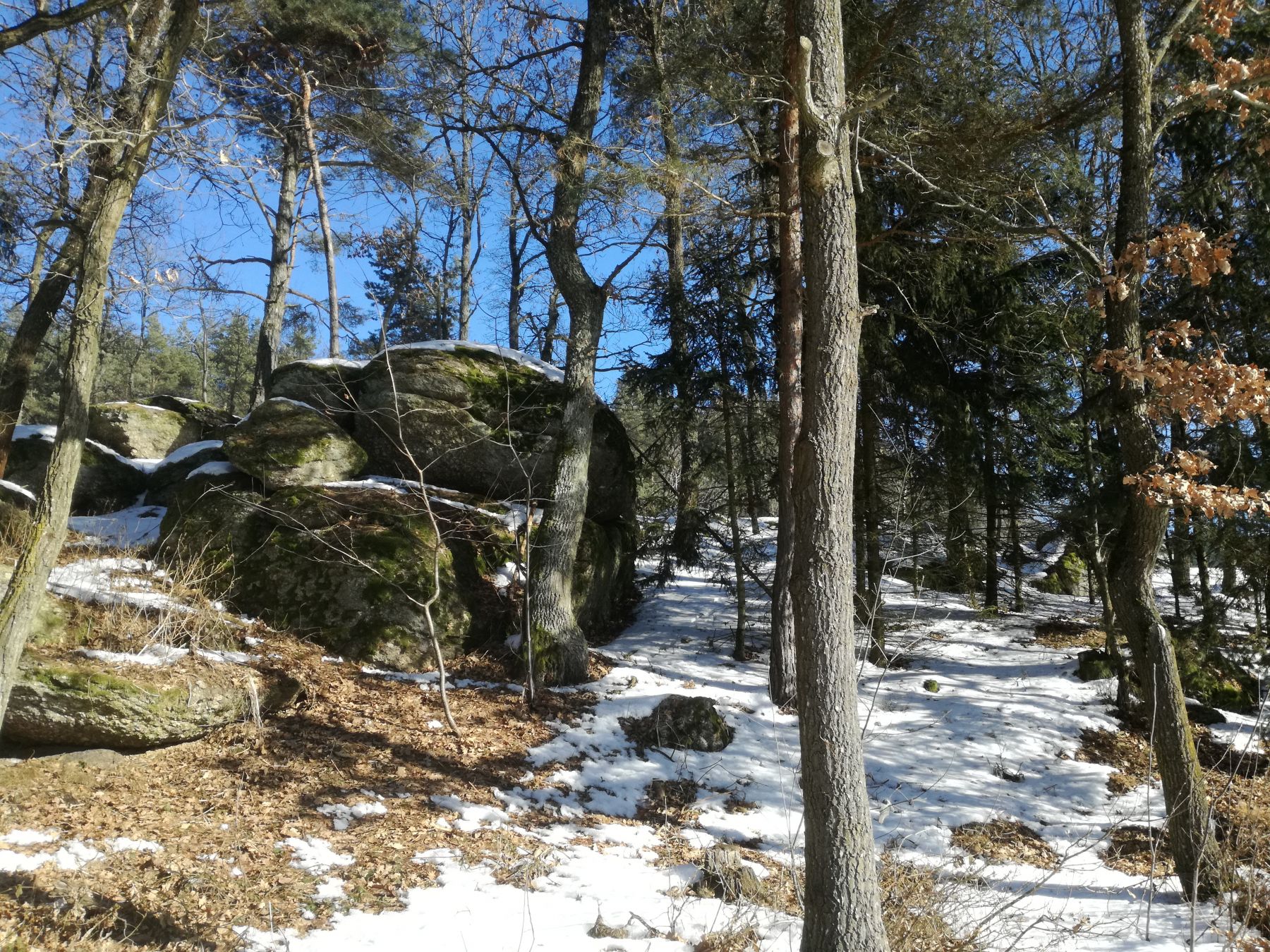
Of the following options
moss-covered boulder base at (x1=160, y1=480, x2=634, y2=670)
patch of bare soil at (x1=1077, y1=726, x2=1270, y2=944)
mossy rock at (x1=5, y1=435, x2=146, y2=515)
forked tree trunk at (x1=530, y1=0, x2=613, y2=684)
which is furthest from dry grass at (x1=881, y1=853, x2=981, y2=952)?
mossy rock at (x1=5, y1=435, x2=146, y2=515)

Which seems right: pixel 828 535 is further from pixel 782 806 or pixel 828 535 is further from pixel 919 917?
pixel 782 806

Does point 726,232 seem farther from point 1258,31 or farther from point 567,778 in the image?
point 567,778

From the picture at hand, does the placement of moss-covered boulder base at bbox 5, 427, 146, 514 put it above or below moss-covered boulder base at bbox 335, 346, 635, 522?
below

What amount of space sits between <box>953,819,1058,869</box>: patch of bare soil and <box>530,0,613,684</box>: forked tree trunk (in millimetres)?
4169

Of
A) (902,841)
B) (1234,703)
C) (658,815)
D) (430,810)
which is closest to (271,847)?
(430,810)

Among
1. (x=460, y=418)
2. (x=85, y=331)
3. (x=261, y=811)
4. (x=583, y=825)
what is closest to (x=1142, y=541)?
(x=583, y=825)

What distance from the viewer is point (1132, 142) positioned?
22.1ft

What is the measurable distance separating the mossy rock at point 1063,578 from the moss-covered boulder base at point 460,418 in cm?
1045

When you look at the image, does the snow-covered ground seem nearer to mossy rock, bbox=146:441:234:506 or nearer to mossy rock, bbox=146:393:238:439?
mossy rock, bbox=146:441:234:506

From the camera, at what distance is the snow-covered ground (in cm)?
482

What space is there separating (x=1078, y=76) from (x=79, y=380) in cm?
1192

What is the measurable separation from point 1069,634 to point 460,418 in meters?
9.50

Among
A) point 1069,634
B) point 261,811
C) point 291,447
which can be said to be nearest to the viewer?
point 261,811

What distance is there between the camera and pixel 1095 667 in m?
9.97
